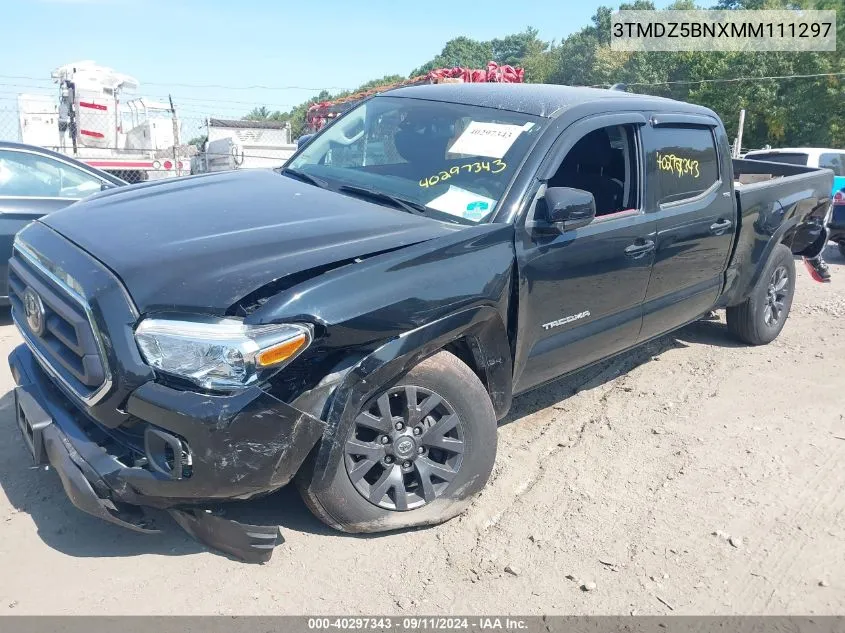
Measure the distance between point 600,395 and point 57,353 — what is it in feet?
11.0

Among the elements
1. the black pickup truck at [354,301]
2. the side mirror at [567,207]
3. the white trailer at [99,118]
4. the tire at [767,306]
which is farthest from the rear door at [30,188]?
the white trailer at [99,118]

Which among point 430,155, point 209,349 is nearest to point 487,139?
point 430,155

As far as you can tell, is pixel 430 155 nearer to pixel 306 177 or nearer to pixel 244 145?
pixel 306 177

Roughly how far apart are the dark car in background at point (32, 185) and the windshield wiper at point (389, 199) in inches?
125

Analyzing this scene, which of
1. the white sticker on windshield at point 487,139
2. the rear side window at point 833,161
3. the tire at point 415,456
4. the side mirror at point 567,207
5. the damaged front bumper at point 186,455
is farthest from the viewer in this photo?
the rear side window at point 833,161

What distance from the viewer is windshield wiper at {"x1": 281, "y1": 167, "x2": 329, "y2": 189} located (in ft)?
12.7

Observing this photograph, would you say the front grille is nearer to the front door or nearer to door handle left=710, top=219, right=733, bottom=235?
the front door

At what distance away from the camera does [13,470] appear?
3.52 meters

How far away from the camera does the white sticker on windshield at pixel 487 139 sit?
3641mm

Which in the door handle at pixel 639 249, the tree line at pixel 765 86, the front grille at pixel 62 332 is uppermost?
the tree line at pixel 765 86

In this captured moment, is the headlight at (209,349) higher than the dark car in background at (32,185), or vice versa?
the dark car in background at (32,185)

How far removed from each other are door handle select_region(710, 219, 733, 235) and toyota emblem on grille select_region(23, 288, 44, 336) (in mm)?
3912

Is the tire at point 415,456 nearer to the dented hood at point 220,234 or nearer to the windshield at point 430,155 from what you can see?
the dented hood at point 220,234

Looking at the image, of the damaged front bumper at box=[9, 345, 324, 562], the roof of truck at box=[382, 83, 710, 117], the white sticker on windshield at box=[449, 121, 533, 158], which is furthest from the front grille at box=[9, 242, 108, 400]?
the roof of truck at box=[382, 83, 710, 117]
